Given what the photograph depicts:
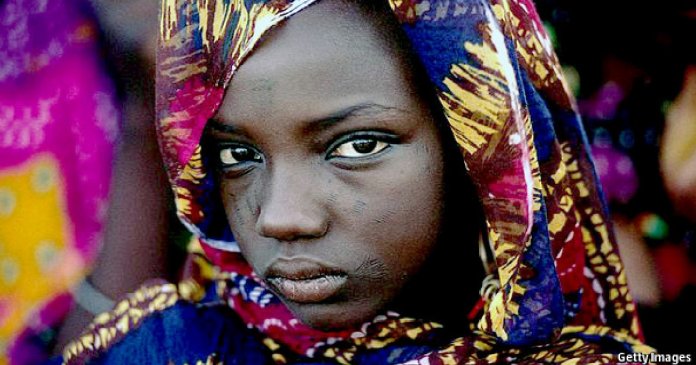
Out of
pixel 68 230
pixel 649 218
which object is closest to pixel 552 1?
pixel 649 218

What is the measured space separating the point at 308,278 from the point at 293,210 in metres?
0.10

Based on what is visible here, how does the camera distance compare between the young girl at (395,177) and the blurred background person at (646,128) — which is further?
the blurred background person at (646,128)

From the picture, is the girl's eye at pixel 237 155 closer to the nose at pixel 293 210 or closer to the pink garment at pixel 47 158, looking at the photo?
the nose at pixel 293 210

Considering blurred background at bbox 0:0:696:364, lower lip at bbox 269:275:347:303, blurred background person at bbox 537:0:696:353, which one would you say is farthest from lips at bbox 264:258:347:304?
blurred background person at bbox 537:0:696:353

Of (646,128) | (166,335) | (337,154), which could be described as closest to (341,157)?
(337,154)

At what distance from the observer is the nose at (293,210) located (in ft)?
3.26

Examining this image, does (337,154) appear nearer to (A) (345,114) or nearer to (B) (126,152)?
(A) (345,114)

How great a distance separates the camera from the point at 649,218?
1960 millimetres

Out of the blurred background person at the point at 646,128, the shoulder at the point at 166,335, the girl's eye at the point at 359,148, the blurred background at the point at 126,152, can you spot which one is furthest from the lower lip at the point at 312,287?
the blurred background person at the point at 646,128

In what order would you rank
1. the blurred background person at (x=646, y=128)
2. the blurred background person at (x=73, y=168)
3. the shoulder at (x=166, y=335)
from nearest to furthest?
the shoulder at (x=166, y=335)
the blurred background person at (x=73, y=168)
the blurred background person at (x=646, y=128)

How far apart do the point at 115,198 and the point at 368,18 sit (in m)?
0.91

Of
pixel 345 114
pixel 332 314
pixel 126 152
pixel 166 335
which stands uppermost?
pixel 345 114

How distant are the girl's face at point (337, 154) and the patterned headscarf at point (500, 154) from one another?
1.5 inches

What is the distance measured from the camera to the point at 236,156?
3.64ft
